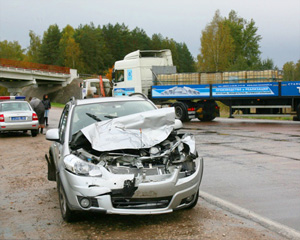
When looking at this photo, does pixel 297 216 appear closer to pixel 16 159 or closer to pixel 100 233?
pixel 100 233

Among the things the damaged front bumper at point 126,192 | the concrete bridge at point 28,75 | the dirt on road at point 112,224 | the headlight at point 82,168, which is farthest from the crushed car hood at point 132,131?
the concrete bridge at point 28,75

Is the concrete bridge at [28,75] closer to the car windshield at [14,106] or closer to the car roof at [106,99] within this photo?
the car windshield at [14,106]

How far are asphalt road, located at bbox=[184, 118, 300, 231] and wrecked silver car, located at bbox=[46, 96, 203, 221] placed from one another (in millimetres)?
1241

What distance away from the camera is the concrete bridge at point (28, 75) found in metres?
66.7

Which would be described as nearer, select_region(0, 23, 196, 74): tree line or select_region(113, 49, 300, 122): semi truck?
select_region(113, 49, 300, 122): semi truck

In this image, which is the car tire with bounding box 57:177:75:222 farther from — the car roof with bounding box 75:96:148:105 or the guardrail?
the guardrail

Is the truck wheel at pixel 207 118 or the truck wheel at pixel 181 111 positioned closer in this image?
the truck wheel at pixel 181 111

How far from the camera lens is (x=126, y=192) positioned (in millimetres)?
4777

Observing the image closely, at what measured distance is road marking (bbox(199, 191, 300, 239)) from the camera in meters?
4.73

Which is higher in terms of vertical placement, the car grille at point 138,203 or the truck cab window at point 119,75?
the truck cab window at point 119,75

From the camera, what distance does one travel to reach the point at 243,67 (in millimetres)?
55375

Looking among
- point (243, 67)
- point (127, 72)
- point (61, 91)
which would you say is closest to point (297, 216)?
point (127, 72)

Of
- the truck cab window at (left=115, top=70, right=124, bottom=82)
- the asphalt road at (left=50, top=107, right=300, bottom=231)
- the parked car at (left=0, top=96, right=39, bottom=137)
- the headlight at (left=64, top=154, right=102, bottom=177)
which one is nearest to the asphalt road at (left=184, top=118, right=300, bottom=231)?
the asphalt road at (left=50, top=107, right=300, bottom=231)

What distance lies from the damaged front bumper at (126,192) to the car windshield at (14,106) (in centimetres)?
1362
